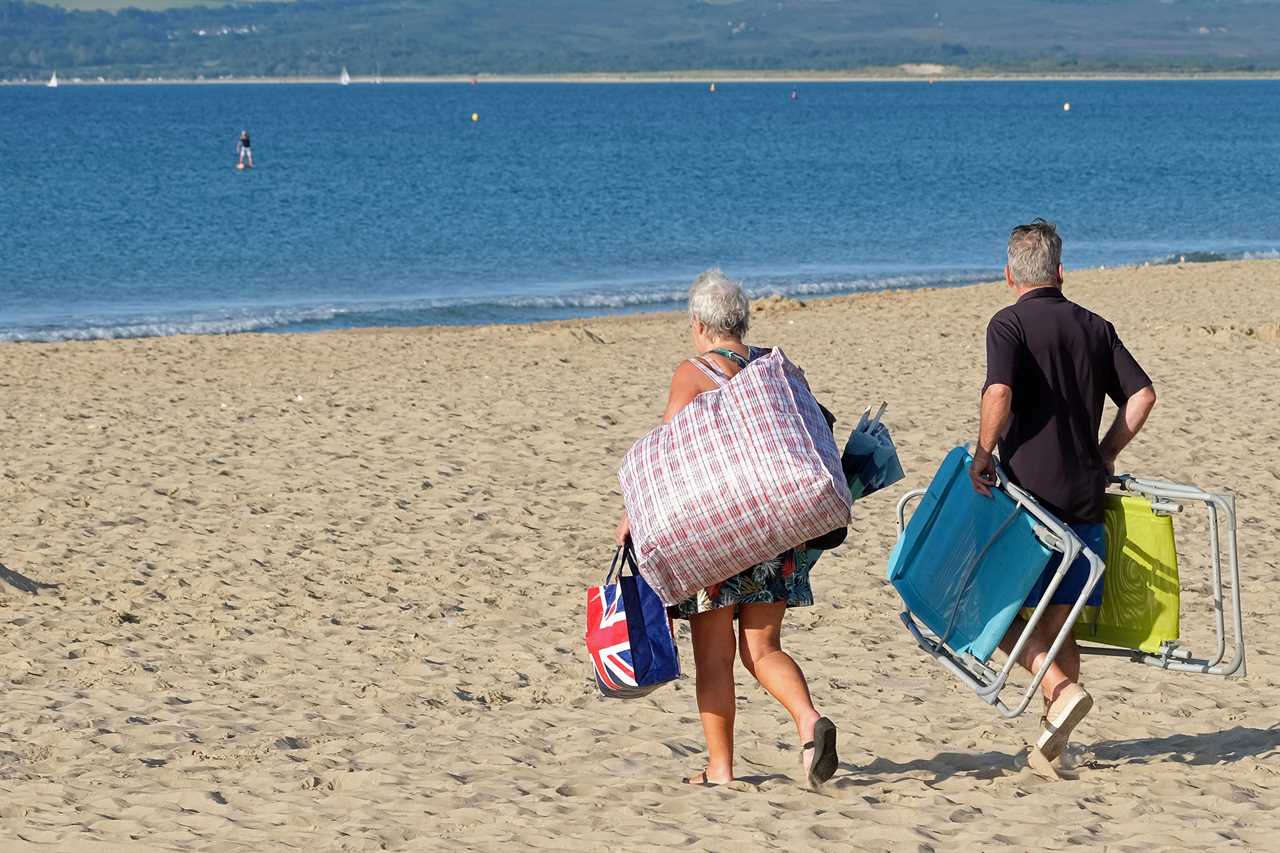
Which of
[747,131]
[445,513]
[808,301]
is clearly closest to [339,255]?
[808,301]

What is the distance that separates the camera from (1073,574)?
14.8 ft

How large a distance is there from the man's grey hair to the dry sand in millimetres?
1471

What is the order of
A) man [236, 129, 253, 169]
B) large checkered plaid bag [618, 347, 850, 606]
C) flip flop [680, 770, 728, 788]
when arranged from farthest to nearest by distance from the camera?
man [236, 129, 253, 169]
flip flop [680, 770, 728, 788]
large checkered plaid bag [618, 347, 850, 606]

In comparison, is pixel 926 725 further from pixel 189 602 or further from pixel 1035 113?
pixel 1035 113

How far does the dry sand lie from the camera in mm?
4438

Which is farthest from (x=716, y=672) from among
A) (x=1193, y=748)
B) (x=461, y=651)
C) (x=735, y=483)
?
(x=461, y=651)

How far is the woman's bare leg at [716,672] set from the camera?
4457mm

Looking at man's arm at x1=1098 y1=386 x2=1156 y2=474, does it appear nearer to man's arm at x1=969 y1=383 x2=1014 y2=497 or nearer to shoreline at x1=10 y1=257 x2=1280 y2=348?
man's arm at x1=969 y1=383 x2=1014 y2=497

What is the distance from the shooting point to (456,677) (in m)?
6.12

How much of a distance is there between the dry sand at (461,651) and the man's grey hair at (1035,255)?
147 centimetres

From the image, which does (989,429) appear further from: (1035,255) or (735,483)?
(735,483)

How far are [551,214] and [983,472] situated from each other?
1216 inches

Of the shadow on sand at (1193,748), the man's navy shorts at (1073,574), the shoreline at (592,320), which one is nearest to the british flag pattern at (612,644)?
the man's navy shorts at (1073,574)

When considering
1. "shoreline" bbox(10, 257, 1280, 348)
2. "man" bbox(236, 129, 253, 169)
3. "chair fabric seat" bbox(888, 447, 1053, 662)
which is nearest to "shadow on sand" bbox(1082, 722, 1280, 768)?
"chair fabric seat" bbox(888, 447, 1053, 662)
